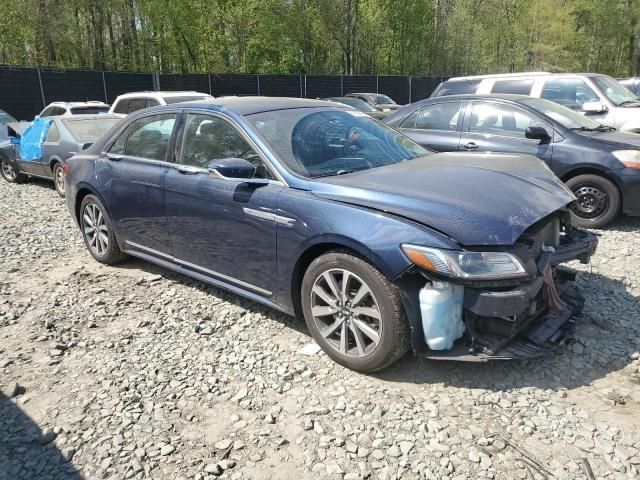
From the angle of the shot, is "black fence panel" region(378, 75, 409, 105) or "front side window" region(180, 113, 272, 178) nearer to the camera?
"front side window" region(180, 113, 272, 178)

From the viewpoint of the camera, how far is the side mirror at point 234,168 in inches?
139

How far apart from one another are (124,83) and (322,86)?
10.7m

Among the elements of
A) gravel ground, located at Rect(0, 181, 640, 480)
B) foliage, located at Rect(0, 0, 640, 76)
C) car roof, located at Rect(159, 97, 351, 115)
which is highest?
foliage, located at Rect(0, 0, 640, 76)

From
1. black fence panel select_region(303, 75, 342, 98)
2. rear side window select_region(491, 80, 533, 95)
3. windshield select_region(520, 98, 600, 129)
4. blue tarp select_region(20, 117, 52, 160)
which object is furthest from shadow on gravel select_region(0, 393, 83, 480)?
black fence panel select_region(303, 75, 342, 98)

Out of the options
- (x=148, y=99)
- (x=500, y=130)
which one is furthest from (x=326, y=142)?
(x=148, y=99)

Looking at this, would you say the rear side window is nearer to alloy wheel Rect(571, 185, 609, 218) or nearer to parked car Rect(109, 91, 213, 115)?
alloy wheel Rect(571, 185, 609, 218)

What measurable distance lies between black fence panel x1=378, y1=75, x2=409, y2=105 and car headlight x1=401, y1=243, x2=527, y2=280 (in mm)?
29600

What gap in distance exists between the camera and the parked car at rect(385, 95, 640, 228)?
6.15 meters

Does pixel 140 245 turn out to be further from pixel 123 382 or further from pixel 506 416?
pixel 506 416

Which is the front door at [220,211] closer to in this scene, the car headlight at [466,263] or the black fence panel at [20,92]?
the car headlight at [466,263]

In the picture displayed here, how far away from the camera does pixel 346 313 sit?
3.29 meters

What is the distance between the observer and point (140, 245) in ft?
15.8

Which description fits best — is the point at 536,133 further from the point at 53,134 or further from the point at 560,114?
the point at 53,134

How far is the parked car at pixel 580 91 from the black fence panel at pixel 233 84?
15.6 meters
